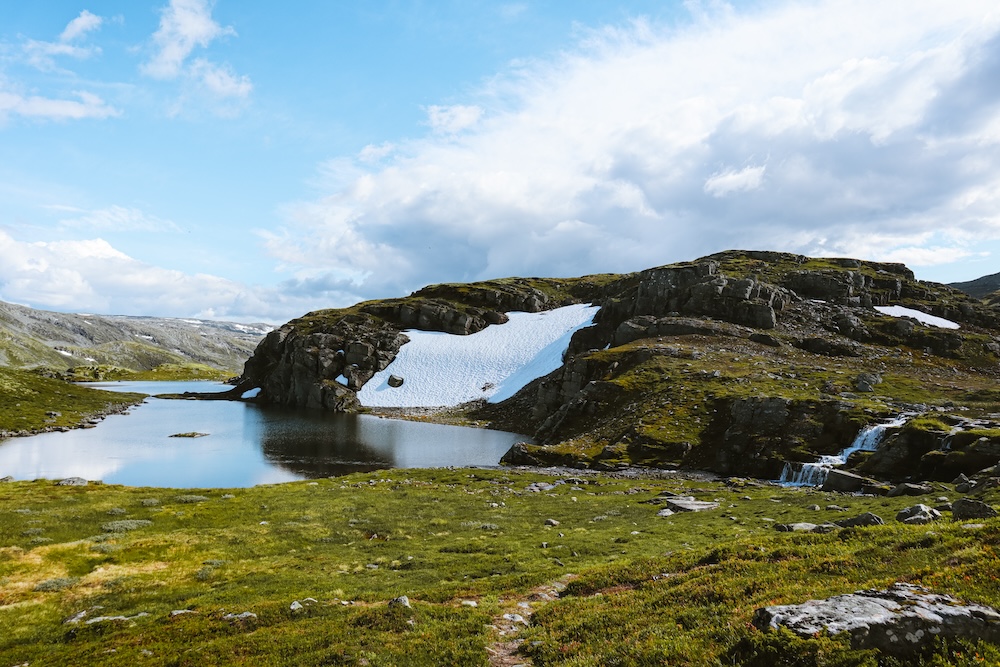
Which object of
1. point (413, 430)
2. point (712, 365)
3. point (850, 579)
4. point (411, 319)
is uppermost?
point (411, 319)

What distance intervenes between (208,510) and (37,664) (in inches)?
1100

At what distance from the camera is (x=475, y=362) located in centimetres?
15838

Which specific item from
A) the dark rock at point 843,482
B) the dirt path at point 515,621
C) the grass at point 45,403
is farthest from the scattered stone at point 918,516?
the grass at point 45,403

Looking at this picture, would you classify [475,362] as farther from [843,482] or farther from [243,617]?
[243,617]

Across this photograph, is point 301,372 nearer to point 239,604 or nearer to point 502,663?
point 239,604

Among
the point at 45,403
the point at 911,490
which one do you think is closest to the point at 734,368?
the point at 911,490

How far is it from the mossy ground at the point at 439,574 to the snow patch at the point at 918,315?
107750mm

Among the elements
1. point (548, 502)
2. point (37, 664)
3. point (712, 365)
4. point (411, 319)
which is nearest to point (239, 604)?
point (37, 664)

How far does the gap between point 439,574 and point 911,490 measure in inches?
1360

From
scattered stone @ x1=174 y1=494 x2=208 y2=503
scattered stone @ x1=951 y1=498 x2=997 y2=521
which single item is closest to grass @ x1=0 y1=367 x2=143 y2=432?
scattered stone @ x1=174 y1=494 x2=208 y2=503

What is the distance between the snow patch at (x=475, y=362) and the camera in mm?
144338

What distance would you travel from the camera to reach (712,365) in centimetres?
8719

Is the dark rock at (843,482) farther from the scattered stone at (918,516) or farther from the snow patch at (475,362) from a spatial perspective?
the snow patch at (475,362)

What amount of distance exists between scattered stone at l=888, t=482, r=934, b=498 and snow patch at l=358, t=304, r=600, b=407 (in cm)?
10228
